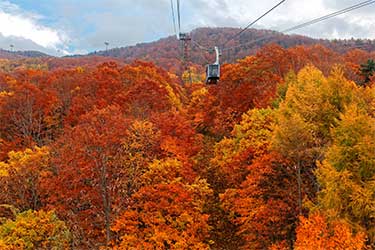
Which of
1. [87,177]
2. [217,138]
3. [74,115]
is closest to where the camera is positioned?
[87,177]

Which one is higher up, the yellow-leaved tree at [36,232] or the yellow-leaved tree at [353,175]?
the yellow-leaved tree at [353,175]

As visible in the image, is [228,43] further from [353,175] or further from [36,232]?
[353,175]

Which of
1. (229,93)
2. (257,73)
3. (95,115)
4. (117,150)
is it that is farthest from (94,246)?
(257,73)

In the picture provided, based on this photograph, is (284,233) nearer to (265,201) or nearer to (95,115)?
(265,201)

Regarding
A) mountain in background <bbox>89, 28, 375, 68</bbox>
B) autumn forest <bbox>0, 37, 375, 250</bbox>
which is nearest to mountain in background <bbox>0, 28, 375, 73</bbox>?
mountain in background <bbox>89, 28, 375, 68</bbox>

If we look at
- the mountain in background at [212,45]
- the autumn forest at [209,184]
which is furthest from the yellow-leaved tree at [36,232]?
the mountain in background at [212,45]

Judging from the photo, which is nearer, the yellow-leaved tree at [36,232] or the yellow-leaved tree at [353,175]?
the yellow-leaved tree at [353,175]

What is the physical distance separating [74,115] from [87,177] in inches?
800

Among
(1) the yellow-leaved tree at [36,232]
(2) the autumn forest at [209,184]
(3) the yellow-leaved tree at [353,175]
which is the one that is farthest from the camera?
(1) the yellow-leaved tree at [36,232]

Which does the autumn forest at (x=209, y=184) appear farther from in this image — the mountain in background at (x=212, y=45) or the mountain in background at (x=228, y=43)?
the mountain in background at (x=228, y=43)

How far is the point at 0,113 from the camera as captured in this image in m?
50.0

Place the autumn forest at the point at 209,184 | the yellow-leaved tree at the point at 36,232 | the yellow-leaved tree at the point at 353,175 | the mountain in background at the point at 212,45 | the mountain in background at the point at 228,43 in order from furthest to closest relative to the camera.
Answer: the mountain in background at the point at 228,43
the mountain in background at the point at 212,45
the yellow-leaved tree at the point at 36,232
the autumn forest at the point at 209,184
the yellow-leaved tree at the point at 353,175

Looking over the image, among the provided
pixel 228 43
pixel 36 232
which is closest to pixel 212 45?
pixel 228 43

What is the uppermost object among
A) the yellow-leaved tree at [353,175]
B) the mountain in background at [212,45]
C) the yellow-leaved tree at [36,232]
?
the mountain in background at [212,45]
